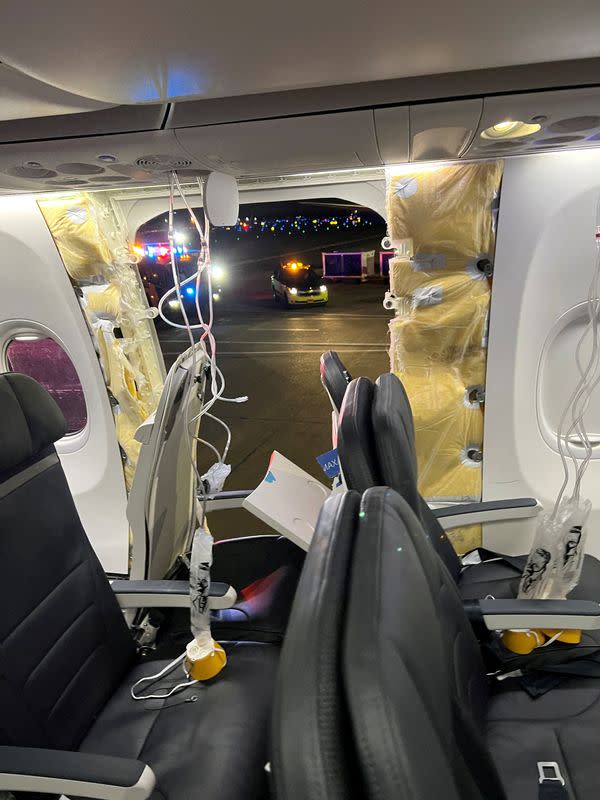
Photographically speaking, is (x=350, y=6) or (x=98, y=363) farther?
(x=98, y=363)

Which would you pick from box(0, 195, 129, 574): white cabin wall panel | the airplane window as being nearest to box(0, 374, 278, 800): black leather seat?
box(0, 195, 129, 574): white cabin wall panel

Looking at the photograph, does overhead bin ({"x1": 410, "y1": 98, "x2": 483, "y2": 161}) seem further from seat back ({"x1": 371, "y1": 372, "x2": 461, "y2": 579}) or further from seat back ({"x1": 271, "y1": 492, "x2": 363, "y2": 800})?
seat back ({"x1": 271, "y1": 492, "x2": 363, "y2": 800})

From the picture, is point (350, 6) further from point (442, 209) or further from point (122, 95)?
point (442, 209)

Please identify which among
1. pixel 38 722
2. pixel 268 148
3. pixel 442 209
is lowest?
pixel 38 722

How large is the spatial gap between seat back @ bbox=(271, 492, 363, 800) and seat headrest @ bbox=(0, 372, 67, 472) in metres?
1.02

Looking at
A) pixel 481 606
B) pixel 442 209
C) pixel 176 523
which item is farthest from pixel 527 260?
pixel 176 523

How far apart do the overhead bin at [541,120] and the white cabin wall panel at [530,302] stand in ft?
0.85

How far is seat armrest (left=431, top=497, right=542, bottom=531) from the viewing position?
6.70 ft

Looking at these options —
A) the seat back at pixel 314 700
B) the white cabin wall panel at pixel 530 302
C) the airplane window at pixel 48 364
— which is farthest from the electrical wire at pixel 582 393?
the airplane window at pixel 48 364

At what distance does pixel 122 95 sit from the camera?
1.11 meters

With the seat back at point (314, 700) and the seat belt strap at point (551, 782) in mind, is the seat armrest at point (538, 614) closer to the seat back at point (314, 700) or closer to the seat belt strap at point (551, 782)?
the seat belt strap at point (551, 782)

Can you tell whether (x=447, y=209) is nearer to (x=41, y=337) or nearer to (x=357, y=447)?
(x=357, y=447)

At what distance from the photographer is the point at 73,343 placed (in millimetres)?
2859

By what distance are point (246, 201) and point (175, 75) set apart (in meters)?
1.55
